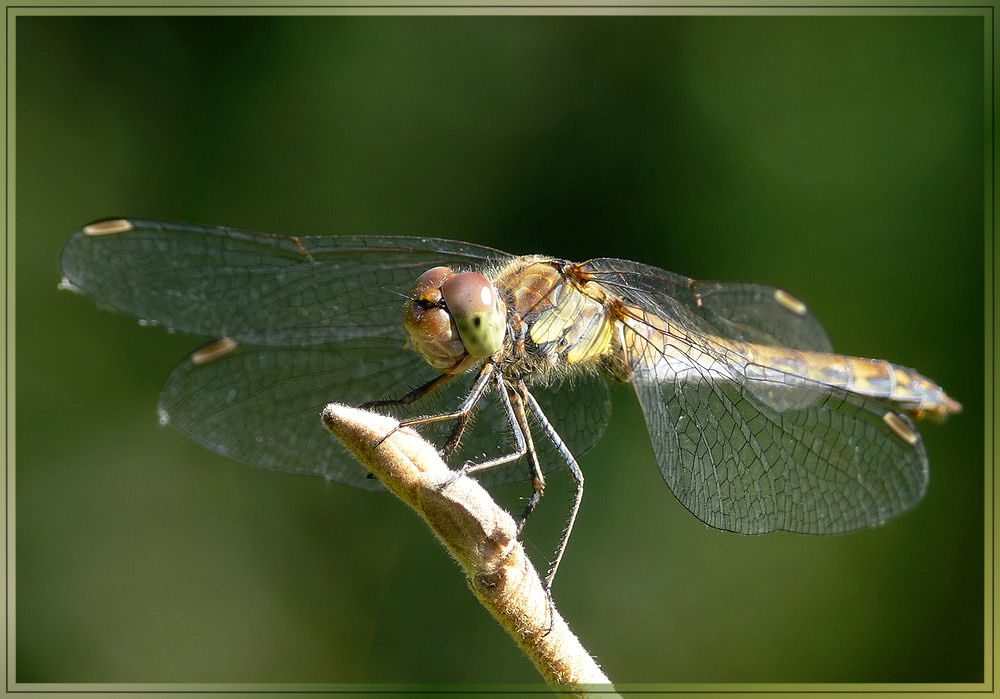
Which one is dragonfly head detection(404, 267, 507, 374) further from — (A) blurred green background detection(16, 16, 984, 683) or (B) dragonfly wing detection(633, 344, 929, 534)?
(A) blurred green background detection(16, 16, 984, 683)

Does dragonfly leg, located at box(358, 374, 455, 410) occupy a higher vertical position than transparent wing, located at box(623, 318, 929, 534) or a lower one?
higher

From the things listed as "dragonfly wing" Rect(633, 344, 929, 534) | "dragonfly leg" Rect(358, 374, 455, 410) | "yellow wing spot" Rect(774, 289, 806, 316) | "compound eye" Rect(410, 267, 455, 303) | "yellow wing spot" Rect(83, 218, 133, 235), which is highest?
"yellow wing spot" Rect(83, 218, 133, 235)

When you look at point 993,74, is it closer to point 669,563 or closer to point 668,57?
point 668,57

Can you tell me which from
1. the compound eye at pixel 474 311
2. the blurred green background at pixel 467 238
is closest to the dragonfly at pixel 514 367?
the compound eye at pixel 474 311

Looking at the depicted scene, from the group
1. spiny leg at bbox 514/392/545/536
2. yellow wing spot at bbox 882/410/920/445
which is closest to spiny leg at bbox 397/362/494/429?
spiny leg at bbox 514/392/545/536

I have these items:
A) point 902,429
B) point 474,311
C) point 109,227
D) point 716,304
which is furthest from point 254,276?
point 902,429

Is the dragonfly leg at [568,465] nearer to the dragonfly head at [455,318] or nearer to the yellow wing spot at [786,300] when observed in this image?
the dragonfly head at [455,318]

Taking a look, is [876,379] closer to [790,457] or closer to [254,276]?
[790,457]
